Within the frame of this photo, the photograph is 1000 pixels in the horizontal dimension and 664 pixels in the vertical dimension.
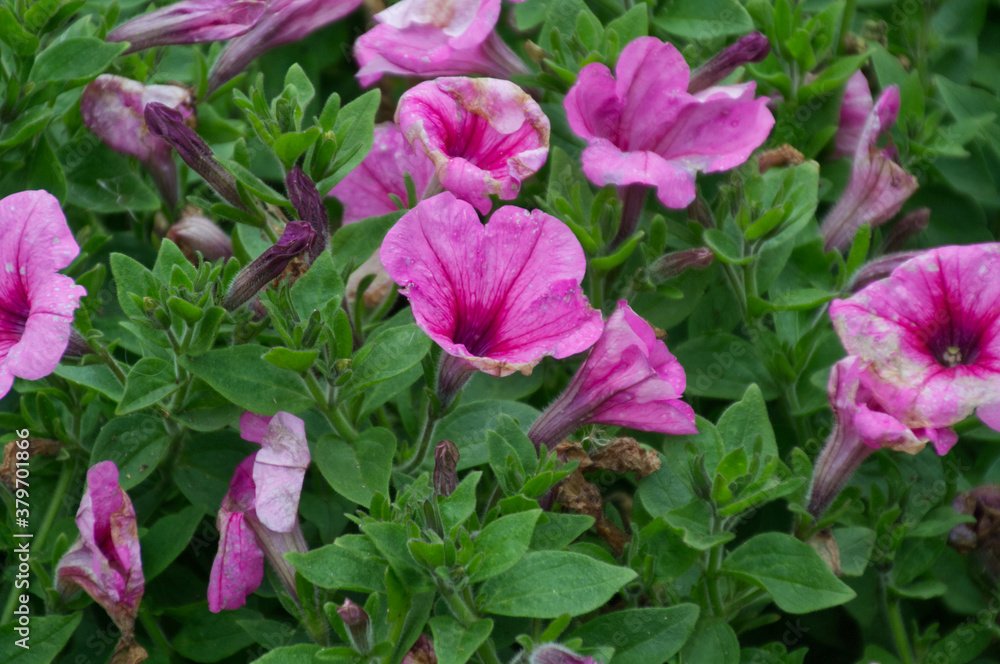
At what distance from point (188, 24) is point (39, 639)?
3.87 ft

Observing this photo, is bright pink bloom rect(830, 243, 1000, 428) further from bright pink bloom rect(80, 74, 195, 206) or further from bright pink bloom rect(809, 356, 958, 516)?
bright pink bloom rect(80, 74, 195, 206)

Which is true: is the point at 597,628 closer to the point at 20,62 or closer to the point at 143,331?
the point at 143,331

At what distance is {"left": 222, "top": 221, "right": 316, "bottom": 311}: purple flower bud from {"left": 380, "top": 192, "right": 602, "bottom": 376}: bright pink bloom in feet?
0.44

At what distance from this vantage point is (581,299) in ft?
4.48

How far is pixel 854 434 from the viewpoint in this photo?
1484 mm

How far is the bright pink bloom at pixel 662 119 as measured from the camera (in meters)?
1.55

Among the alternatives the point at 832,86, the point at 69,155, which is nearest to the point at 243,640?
the point at 69,155

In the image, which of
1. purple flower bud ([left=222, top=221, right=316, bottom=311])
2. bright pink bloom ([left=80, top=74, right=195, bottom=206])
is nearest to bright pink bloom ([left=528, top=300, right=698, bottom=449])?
purple flower bud ([left=222, top=221, right=316, bottom=311])

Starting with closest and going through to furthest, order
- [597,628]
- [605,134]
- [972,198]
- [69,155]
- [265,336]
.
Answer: [597,628] → [265,336] → [605,134] → [69,155] → [972,198]

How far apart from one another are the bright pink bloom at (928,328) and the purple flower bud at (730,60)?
53 cm

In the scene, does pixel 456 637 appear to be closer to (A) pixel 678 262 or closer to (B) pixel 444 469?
(B) pixel 444 469

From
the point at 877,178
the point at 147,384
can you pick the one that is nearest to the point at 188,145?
the point at 147,384

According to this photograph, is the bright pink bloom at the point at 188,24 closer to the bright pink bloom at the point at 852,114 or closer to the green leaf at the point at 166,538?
the green leaf at the point at 166,538

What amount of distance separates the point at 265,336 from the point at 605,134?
0.70 meters
